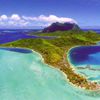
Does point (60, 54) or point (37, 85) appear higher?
point (60, 54)

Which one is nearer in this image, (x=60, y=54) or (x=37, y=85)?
(x=37, y=85)

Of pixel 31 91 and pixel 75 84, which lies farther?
pixel 75 84

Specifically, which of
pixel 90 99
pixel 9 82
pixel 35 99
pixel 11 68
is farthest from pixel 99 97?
pixel 11 68

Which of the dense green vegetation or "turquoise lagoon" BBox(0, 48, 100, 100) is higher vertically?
the dense green vegetation

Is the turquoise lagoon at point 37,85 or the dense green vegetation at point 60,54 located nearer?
the turquoise lagoon at point 37,85

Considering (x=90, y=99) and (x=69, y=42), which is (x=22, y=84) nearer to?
(x=90, y=99)

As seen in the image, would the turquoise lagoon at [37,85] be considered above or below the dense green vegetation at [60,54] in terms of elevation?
below

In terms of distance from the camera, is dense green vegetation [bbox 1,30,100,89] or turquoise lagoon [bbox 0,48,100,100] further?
dense green vegetation [bbox 1,30,100,89]

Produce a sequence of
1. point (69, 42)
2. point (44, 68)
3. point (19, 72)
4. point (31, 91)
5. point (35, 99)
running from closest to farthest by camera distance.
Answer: point (35, 99)
point (31, 91)
point (19, 72)
point (44, 68)
point (69, 42)
